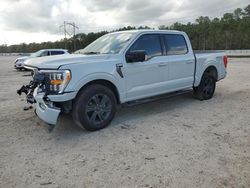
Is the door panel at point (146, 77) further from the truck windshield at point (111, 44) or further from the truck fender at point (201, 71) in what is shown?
the truck fender at point (201, 71)

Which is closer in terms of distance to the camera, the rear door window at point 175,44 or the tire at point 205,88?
the rear door window at point 175,44

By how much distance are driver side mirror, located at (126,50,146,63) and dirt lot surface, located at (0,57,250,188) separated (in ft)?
4.10

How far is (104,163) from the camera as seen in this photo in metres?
3.44

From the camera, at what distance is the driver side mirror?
4739mm

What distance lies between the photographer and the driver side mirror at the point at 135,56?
4.74m

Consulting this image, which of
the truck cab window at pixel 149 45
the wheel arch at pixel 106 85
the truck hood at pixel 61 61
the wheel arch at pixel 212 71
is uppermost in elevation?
the truck cab window at pixel 149 45

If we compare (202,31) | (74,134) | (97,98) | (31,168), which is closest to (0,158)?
(31,168)

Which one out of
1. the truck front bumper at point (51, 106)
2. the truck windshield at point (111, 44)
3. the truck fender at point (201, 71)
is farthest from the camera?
the truck fender at point (201, 71)

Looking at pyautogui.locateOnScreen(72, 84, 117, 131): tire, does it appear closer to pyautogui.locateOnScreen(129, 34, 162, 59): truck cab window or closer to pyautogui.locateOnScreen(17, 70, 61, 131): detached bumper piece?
pyautogui.locateOnScreen(17, 70, 61, 131): detached bumper piece

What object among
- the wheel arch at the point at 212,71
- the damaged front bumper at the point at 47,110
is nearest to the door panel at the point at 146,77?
the damaged front bumper at the point at 47,110

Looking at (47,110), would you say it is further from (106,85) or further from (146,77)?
(146,77)

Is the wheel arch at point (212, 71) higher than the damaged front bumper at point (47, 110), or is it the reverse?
the wheel arch at point (212, 71)

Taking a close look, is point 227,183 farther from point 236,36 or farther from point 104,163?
point 236,36

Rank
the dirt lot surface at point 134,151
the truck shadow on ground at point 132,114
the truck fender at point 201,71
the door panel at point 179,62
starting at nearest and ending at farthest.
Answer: the dirt lot surface at point 134,151 < the truck shadow on ground at point 132,114 < the door panel at point 179,62 < the truck fender at point 201,71
